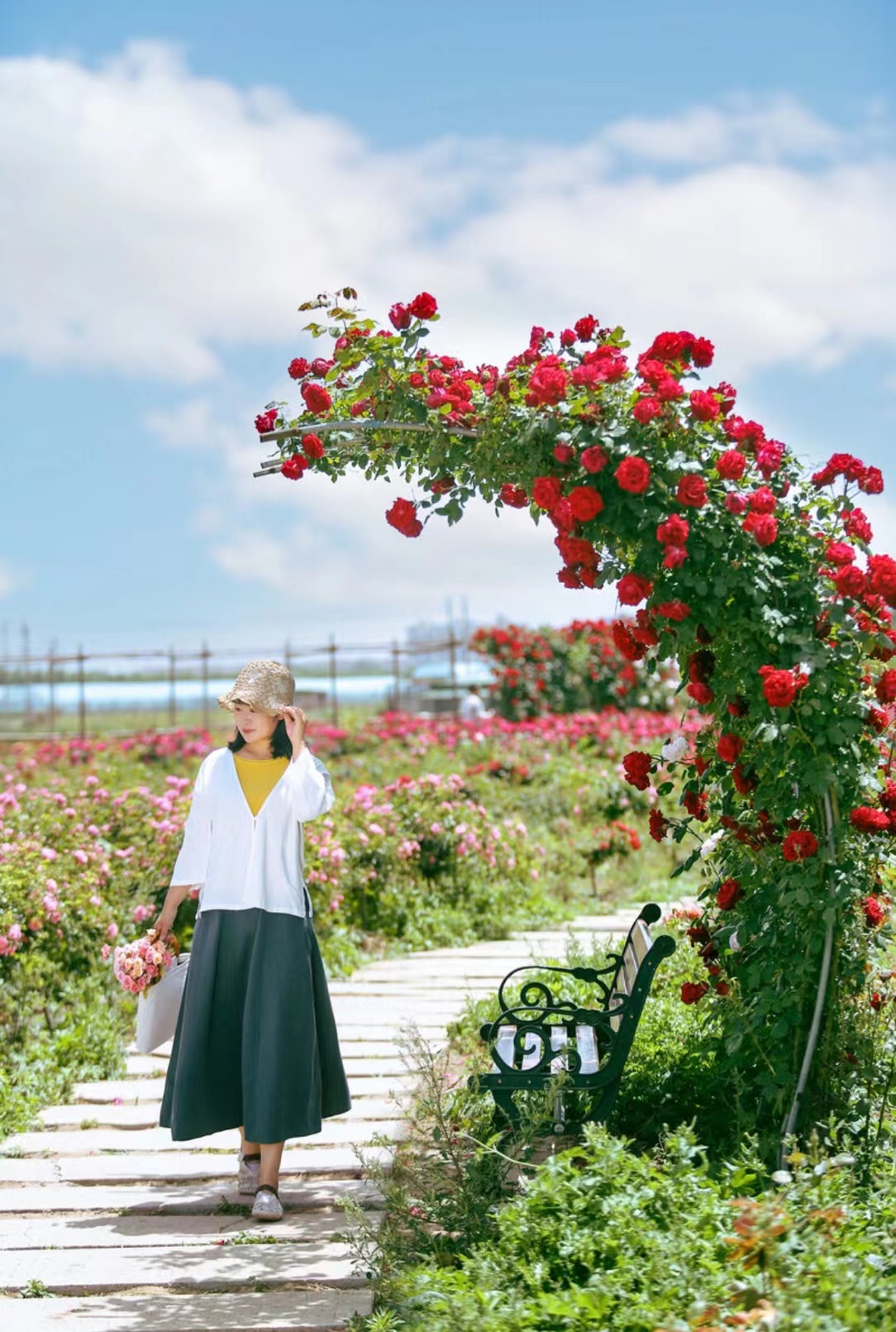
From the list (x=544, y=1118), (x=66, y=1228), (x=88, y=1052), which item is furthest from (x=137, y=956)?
(x=88, y=1052)

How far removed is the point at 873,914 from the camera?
150 inches

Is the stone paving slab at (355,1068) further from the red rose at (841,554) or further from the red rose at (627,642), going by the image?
the red rose at (841,554)

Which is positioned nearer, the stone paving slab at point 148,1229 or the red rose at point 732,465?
the red rose at point 732,465

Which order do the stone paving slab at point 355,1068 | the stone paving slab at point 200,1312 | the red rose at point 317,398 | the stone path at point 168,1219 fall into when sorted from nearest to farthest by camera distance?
the stone paving slab at point 200,1312
the stone path at point 168,1219
the red rose at point 317,398
the stone paving slab at point 355,1068

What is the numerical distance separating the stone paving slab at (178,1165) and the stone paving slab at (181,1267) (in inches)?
22.7

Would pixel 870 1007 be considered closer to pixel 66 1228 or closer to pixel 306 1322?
pixel 306 1322

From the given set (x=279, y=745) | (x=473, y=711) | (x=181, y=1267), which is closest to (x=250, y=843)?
(x=279, y=745)

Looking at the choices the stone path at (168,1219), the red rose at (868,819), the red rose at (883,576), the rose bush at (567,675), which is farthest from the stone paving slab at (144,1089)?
the rose bush at (567,675)

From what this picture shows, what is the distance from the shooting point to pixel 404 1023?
577cm

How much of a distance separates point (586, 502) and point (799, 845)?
1.04 meters

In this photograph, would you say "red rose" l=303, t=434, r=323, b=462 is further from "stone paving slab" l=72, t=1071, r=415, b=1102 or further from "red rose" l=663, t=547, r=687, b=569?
"stone paving slab" l=72, t=1071, r=415, b=1102

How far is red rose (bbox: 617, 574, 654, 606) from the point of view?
367cm

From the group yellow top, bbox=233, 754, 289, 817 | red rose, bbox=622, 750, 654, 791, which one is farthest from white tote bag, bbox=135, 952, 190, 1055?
red rose, bbox=622, 750, 654, 791

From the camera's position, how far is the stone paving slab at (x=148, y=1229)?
383 cm
